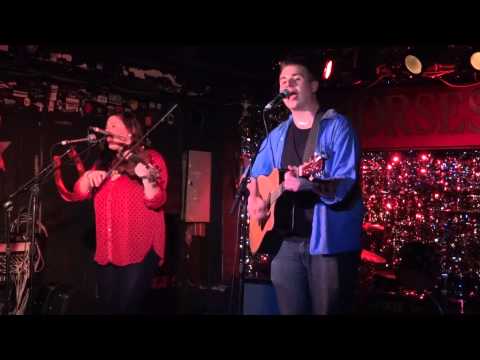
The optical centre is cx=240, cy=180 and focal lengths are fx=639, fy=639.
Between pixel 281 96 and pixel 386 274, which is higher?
pixel 281 96

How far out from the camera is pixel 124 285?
522 cm

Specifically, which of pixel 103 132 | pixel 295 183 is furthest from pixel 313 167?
pixel 103 132

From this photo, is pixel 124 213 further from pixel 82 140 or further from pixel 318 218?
pixel 318 218

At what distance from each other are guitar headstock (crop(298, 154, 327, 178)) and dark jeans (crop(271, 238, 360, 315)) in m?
0.45

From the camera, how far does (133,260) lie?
525 cm

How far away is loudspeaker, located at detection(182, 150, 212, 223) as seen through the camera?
5.61m

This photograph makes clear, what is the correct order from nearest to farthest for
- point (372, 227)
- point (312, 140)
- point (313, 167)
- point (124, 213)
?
1. point (313, 167)
2. point (312, 140)
3. point (124, 213)
4. point (372, 227)

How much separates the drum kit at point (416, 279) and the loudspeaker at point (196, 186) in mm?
1426

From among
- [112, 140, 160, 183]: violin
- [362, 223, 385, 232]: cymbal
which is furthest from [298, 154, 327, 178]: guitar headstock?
[112, 140, 160, 183]: violin

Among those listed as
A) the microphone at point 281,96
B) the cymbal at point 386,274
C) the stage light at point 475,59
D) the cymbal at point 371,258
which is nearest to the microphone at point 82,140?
the microphone at point 281,96

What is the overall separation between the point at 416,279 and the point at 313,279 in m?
1.32

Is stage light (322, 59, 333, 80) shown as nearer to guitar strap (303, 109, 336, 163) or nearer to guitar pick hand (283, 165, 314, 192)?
guitar strap (303, 109, 336, 163)

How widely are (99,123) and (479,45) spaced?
305 cm

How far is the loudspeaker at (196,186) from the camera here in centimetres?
561
